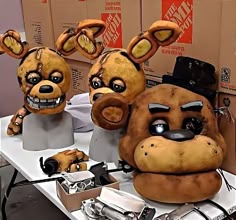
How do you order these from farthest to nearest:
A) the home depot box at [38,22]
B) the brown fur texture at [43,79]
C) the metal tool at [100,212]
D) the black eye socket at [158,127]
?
the home depot box at [38,22] → the brown fur texture at [43,79] → the black eye socket at [158,127] → the metal tool at [100,212]

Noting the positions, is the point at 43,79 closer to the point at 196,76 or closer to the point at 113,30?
the point at 113,30

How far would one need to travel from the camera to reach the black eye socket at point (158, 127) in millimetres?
804

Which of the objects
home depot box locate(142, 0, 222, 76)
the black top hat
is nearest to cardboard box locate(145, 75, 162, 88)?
home depot box locate(142, 0, 222, 76)

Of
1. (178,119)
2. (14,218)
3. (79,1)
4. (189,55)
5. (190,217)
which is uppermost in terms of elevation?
(79,1)

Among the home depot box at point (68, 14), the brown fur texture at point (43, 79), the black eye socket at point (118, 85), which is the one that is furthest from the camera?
the home depot box at point (68, 14)

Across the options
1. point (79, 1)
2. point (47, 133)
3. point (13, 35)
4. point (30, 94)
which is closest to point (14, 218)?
point (47, 133)

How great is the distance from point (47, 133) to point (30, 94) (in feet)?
0.48

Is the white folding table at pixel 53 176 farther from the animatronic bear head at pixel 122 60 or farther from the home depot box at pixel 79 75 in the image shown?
the home depot box at pixel 79 75

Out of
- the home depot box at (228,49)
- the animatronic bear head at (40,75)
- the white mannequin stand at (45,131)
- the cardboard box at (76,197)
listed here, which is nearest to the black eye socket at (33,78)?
the animatronic bear head at (40,75)

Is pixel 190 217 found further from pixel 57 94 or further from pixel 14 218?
pixel 14 218

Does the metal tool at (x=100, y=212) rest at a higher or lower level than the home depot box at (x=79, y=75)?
lower

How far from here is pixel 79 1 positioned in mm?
1362

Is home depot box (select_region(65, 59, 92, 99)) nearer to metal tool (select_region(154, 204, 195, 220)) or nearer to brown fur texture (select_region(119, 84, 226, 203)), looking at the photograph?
brown fur texture (select_region(119, 84, 226, 203))

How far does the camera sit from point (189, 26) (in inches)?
37.0
